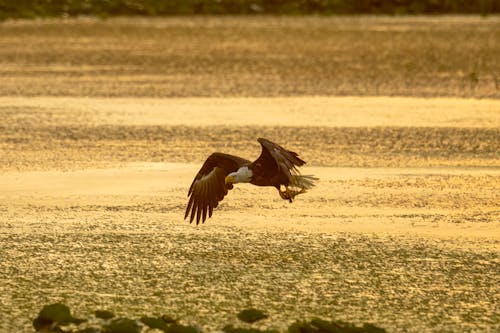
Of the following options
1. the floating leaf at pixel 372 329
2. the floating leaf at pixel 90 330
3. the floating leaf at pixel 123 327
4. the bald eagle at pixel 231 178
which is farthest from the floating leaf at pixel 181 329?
the bald eagle at pixel 231 178

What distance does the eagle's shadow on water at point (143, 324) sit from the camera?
20.9 feet

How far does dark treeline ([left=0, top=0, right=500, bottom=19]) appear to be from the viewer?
31.9 meters

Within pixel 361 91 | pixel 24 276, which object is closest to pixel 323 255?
pixel 24 276

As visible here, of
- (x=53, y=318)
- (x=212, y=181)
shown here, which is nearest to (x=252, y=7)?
(x=212, y=181)

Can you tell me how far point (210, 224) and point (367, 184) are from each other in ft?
5.80

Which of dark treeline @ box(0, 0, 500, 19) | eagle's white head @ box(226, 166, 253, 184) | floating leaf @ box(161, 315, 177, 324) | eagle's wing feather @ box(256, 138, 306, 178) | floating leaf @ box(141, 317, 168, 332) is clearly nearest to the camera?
floating leaf @ box(141, 317, 168, 332)

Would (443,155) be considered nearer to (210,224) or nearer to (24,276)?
(210,224)

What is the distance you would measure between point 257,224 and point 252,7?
79.1 feet

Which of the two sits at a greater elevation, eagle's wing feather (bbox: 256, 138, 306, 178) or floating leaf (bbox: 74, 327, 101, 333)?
eagle's wing feather (bbox: 256, 138, 306, 178)

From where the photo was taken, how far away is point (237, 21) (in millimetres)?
29672

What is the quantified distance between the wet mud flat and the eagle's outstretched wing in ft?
0.57

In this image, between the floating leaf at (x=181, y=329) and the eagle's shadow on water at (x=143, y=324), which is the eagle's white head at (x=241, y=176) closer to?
the eagle's shadow on water at (x=143, y=324)

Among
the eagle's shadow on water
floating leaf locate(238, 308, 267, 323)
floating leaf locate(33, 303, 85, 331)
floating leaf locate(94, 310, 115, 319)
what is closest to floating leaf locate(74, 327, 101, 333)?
the eagle's shadow on water

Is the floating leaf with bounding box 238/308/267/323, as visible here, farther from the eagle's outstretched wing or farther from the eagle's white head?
the eagle's outstretched wing
